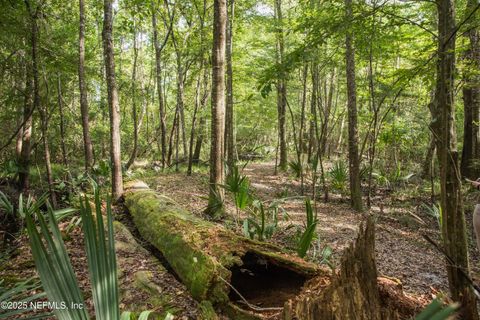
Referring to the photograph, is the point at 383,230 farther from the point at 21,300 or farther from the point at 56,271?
the point at 56,271

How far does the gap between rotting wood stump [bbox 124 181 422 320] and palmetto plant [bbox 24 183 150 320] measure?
114 cm

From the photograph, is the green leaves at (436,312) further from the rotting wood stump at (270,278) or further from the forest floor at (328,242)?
the forest floor at (328,242)

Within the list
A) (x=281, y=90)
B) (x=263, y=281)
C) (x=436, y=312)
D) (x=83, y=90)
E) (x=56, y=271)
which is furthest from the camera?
(x=281, y=90)

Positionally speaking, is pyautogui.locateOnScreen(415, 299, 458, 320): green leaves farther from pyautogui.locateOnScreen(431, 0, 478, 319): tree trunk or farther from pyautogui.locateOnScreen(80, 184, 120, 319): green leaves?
pyautogui.locateOnScreen(431, 0, 478, 319): tree trunk

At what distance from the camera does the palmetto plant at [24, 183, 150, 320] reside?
4.02 ft

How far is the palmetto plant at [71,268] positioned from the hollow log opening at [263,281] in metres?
1.80

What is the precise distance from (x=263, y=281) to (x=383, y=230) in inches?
192

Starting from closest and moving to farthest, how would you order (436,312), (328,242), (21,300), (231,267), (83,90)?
(436,312) → (21,300) → (231,267) → (328,242) → (83,90)

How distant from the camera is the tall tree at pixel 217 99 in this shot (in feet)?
18.8

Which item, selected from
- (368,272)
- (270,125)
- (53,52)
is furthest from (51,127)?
(270,125)

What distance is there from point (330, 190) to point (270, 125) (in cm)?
1382

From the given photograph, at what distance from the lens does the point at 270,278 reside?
3373 millimetres

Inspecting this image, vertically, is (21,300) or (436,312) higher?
(436,312)

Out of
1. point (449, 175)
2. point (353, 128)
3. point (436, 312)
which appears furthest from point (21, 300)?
point (353, 128)
